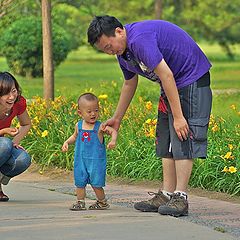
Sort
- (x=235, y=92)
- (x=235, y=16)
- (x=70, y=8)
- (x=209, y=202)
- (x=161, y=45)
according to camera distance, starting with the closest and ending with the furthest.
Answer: (x=161, y=45) < (x=209, y=202) < (x=235, y=92) < (x=70, y=8) < (x=235, y=16)

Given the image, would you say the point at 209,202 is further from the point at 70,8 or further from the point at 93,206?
the point at 70,8

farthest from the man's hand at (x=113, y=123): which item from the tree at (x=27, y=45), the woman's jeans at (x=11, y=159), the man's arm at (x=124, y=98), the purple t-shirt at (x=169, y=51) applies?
the tree at (x=27, y=45)

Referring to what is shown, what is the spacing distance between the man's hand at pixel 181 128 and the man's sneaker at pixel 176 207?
44cm

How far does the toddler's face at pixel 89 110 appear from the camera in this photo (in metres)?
7.18

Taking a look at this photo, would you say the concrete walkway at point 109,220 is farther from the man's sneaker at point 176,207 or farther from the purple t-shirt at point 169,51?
the purple t-shirt at point 169,51

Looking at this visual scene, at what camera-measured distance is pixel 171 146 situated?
23.3 feet

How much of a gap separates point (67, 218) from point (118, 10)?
31952mm

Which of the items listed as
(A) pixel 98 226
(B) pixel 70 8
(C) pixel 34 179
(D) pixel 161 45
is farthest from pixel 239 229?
(B) pixel 70 8

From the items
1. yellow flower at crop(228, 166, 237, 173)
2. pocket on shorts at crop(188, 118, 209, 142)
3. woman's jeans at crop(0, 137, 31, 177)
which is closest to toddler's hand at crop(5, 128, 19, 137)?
woman's jeans at crop(0, 137, 31, 177)

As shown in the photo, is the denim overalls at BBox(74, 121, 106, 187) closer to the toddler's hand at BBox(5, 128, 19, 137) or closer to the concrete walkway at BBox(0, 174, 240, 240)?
the concrete walkway at BBox(0, 174, 240, 240)

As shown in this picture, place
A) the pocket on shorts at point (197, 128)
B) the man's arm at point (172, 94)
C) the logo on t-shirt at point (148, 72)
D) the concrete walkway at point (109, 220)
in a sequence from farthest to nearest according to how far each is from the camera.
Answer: the pocket on shorts at point (197, 128), the logo on t-shirt at point (148, 72), the man's arm at point (172, 94), the concrete walkway at point (109, 220)

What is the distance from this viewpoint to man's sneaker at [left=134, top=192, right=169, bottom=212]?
23.5 feet

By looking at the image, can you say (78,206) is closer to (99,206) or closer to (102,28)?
(99,206)

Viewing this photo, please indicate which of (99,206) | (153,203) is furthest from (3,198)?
(153,203)
